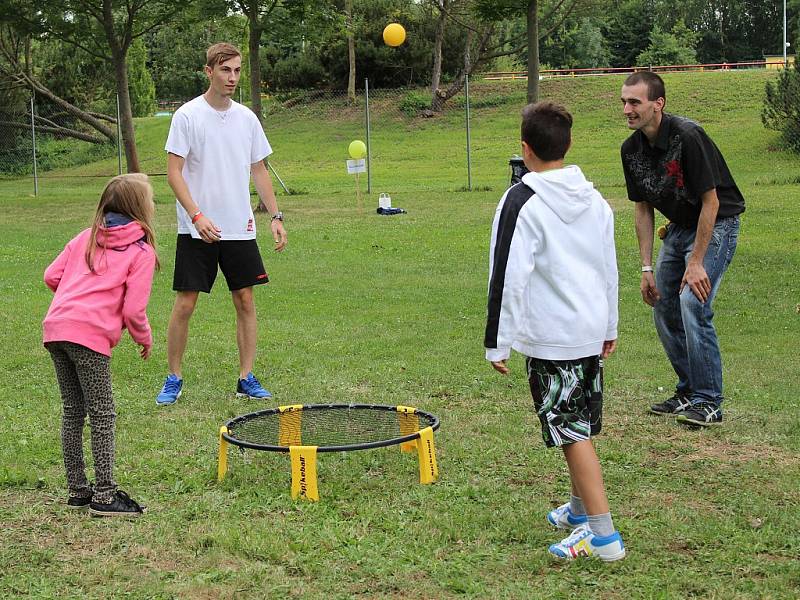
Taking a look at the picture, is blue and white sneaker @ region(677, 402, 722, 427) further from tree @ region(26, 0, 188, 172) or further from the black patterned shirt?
tree @ region(26, 0, 188, 172)

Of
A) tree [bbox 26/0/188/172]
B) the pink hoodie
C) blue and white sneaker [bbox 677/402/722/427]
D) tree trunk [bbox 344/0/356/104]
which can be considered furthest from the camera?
tree trunk [bbox 344/0/356/104]

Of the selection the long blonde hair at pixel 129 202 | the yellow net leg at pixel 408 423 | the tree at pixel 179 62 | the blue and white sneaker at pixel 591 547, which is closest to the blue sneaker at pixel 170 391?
the yellow net leg at pixel 408 423

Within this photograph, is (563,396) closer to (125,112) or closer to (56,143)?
(125,112)

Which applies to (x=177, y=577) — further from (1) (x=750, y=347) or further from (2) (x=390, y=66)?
(2) (x=390, y=66)

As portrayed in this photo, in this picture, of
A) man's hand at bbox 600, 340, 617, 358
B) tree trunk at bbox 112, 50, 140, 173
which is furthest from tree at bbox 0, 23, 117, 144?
man's hand at bbox 600, 340, 617, 358

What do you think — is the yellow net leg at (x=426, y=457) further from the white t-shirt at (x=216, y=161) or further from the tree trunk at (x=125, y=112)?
the tree trunk at (x=125, y=112)

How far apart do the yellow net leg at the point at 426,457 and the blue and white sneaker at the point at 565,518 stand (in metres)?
→ 0.69

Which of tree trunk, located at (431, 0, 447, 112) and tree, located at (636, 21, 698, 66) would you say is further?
tree, located at (636, 21, 698, 66)

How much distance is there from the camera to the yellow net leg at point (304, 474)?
448 centimetres

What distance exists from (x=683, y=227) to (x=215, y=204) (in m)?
2.76

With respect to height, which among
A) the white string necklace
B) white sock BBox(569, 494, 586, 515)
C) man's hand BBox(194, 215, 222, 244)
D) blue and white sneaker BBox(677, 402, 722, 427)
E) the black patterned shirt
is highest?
the white string necklace

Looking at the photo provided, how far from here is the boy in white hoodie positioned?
378cm

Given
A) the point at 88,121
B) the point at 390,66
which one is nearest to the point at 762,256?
the point at 88,121

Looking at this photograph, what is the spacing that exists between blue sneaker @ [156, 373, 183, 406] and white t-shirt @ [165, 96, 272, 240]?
0.90m
